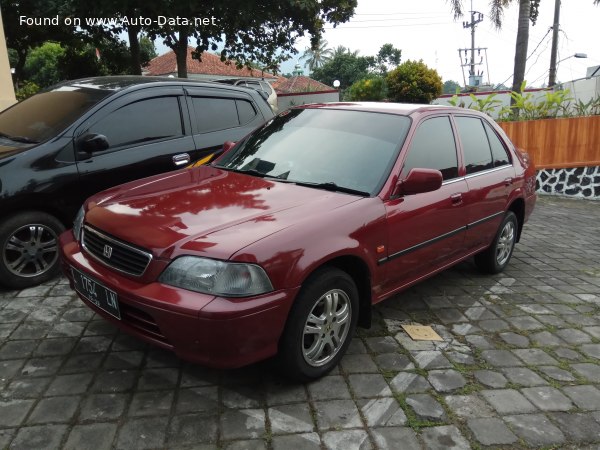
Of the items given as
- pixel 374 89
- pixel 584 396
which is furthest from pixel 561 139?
pixel 374 89

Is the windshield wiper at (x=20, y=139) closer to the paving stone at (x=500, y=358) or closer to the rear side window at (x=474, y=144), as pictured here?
the rear side window at (x=474, y=144)

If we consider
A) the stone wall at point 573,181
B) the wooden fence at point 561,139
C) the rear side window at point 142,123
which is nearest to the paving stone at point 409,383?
the rear side window at point 142,123

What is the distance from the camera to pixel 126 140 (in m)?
4.48

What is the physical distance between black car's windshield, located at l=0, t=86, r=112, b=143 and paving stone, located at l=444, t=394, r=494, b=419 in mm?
3666

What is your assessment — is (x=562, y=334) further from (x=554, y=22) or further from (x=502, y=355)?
(x=554, y=22)

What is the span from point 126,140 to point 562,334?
401cm

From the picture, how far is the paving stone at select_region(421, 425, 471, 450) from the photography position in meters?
2.43

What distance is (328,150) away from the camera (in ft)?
11.5

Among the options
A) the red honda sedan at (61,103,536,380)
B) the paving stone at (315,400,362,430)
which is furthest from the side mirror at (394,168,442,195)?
the paving stone at (315,400,362,430)

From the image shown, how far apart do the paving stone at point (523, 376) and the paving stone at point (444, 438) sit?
2.39ft

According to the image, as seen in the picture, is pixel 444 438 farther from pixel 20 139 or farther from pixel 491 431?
pixel 20 139

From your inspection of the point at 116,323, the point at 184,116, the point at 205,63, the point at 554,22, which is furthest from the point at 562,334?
the point at 205,63

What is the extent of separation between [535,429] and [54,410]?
2.54 m

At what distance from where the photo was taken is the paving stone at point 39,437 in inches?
91.3
